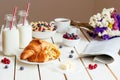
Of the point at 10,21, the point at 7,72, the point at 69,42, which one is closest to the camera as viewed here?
the point at 7,72

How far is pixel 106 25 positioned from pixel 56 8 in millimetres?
1812

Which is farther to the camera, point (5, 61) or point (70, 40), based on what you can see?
point (70, 40)

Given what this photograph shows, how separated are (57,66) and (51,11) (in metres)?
2.22

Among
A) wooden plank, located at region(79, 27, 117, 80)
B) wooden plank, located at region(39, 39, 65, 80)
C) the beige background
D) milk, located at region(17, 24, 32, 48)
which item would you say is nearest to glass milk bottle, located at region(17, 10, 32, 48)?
milk, located at region(17, 24, 32, 48)

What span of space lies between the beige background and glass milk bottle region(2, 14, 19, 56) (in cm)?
201

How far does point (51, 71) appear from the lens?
1.38 metres

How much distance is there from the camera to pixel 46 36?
1870 mm

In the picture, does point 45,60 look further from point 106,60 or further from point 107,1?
point 107,1

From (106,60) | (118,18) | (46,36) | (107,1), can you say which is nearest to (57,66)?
(106,60)

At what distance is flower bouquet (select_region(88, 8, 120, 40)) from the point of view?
1.84m

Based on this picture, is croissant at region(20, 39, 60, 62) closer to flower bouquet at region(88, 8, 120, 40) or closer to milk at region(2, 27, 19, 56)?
milk at region(2, 27, 19, 56)

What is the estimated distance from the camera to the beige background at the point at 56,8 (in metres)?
3.53

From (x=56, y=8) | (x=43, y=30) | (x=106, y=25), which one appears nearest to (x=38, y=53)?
(x=43, y=30)

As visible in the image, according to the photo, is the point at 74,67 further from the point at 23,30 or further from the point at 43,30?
the point at 43,30
